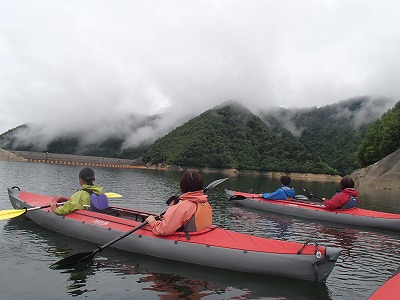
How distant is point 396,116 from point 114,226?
248 ft

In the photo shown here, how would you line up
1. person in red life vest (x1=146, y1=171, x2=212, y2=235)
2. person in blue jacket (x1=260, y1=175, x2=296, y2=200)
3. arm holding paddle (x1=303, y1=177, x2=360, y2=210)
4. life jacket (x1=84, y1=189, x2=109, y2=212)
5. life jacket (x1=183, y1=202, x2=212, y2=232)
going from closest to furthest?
1. person in red life vest (x1=146, y1=171, x2=212, y2=235)
2. life jacket (x1=183, y1=202, x2=212, y2=232)
3. life jacket (x1=84, y1=189, x2=109, y2=212)
4. arm holding paddle (x1=303, y1=177, x2=360, y2=210)
5. person in blue jacket (x1=260, y1=175, x2=296, y2=200)

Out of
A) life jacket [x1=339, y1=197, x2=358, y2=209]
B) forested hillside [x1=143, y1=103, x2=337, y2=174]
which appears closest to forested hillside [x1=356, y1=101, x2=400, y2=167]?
forested hillside [x1=143, y1=103, x2=337, y2=174]

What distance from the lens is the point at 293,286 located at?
27.3 feet

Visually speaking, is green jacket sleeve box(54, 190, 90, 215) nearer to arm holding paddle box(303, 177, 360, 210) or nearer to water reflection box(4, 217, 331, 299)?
water reflection box(4, 217, 331, 299)

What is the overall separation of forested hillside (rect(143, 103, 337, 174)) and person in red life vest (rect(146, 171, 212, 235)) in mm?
102729

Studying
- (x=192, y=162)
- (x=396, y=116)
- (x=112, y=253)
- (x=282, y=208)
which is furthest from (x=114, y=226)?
(x=192, y=162)

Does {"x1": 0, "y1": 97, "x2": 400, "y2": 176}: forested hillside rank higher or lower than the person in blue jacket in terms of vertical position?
higher

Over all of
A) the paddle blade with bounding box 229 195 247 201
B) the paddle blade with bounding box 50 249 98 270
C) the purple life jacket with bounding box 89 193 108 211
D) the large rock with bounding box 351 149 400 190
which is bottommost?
the paddle blade with bounding box 50 249 98 270

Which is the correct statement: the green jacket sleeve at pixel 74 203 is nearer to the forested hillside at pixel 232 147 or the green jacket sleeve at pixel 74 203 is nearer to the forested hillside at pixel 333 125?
the forested hillside at pixel 232 147

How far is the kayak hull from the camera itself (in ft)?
27.1

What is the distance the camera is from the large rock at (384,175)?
52.8 metres

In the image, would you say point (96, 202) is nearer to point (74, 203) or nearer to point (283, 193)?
point (74, 203)

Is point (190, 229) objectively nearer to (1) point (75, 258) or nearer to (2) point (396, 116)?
(1) point (75, 258)

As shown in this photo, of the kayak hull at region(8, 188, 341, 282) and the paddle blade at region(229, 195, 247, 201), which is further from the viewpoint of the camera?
the paddle blade at region(229, 195, 247, 201)
